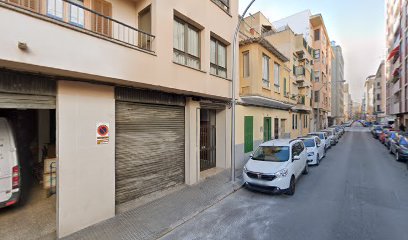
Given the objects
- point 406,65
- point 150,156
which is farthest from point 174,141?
point 406,65

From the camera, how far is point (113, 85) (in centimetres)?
534

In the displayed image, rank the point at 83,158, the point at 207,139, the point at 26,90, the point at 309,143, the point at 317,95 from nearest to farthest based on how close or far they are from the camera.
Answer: the point at 26,90, the point at 83,158, the point at 207,139, the point at 309,143, the point at 317,95

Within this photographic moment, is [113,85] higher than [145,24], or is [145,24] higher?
[145,24]

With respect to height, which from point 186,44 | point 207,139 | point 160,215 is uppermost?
point 186,44

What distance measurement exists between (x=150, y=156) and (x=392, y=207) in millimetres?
7211

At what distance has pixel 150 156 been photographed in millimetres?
6605

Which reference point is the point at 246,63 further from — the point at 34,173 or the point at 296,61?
the point at 296,61

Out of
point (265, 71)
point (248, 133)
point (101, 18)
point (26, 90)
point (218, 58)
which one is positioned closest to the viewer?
point (26, 90)

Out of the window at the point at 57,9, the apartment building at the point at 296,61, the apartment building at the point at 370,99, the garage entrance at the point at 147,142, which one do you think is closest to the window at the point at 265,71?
the apartment building at the point at 296,61

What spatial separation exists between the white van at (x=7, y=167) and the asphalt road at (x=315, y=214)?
4.00 metres

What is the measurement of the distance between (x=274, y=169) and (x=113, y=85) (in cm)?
545

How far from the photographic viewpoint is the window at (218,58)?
887 centimetres

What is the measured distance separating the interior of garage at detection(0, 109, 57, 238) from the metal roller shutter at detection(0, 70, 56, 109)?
200 centimetres

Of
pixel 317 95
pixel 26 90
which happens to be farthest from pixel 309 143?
pixel 317 95
